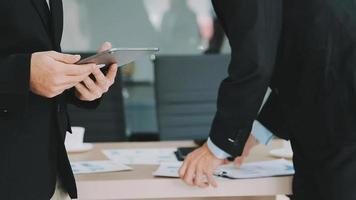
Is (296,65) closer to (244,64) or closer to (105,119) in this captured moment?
(244,64)

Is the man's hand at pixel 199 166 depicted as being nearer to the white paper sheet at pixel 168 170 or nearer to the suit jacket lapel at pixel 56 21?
the white paper sheet at pixel 168 170

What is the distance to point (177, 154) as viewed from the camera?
5.59ft

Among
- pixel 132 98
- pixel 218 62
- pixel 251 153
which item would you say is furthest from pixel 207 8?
pixel 251 153

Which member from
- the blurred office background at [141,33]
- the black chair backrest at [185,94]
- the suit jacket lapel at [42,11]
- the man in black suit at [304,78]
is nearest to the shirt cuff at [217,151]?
the man in black suit at [304,78]

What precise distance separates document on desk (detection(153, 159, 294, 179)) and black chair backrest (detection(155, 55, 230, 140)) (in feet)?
3.02

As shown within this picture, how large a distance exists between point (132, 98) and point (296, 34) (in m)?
2.99

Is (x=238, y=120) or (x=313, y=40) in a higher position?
(x=313, y=40)

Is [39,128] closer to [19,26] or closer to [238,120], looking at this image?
[19,26]

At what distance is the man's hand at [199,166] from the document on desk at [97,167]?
0.81 feet

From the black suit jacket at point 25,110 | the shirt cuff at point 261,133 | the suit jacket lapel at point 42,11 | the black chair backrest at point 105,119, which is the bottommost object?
the black chair backrest at point 105,119

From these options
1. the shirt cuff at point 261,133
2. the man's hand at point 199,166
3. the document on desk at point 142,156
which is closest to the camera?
the man's hand at point 199,166

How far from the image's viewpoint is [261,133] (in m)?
1.49

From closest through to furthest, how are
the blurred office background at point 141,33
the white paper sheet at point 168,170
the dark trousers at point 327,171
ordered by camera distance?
the dark trousers at point 327,171
the white paper sheet at point 168,170
the blurred office background at point 141,33

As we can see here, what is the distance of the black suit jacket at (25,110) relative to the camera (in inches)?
36.3
